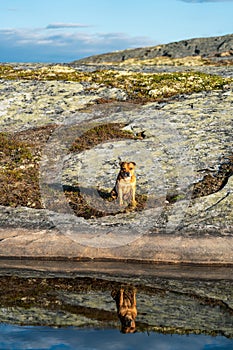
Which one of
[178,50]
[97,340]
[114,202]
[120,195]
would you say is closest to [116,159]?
[114,202]

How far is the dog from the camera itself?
19.6 m

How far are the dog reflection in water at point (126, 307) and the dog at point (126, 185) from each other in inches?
229

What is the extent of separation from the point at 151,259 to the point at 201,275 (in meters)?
1.70

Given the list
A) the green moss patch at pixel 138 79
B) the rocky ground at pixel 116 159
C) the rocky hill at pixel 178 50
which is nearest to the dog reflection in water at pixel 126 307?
the rocky ground at pixel 116 159

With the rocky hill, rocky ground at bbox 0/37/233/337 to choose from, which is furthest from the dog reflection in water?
the rocky hill

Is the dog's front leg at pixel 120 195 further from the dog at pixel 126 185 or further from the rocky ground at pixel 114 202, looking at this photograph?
the rocky ground at pixel 114 202

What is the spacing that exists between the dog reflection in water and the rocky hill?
88.8 m

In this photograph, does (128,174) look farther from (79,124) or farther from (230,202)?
(79,124)

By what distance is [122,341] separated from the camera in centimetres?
1119

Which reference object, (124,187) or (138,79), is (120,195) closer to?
(124,187)

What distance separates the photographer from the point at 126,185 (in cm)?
1992

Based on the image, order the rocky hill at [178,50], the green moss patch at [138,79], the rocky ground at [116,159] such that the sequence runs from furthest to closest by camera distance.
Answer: the rocky hill at [178,50], the green moss patch at [138,79], the rocky ground at [116,159]

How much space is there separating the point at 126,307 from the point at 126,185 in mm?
7339

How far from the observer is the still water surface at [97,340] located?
1102 cm
